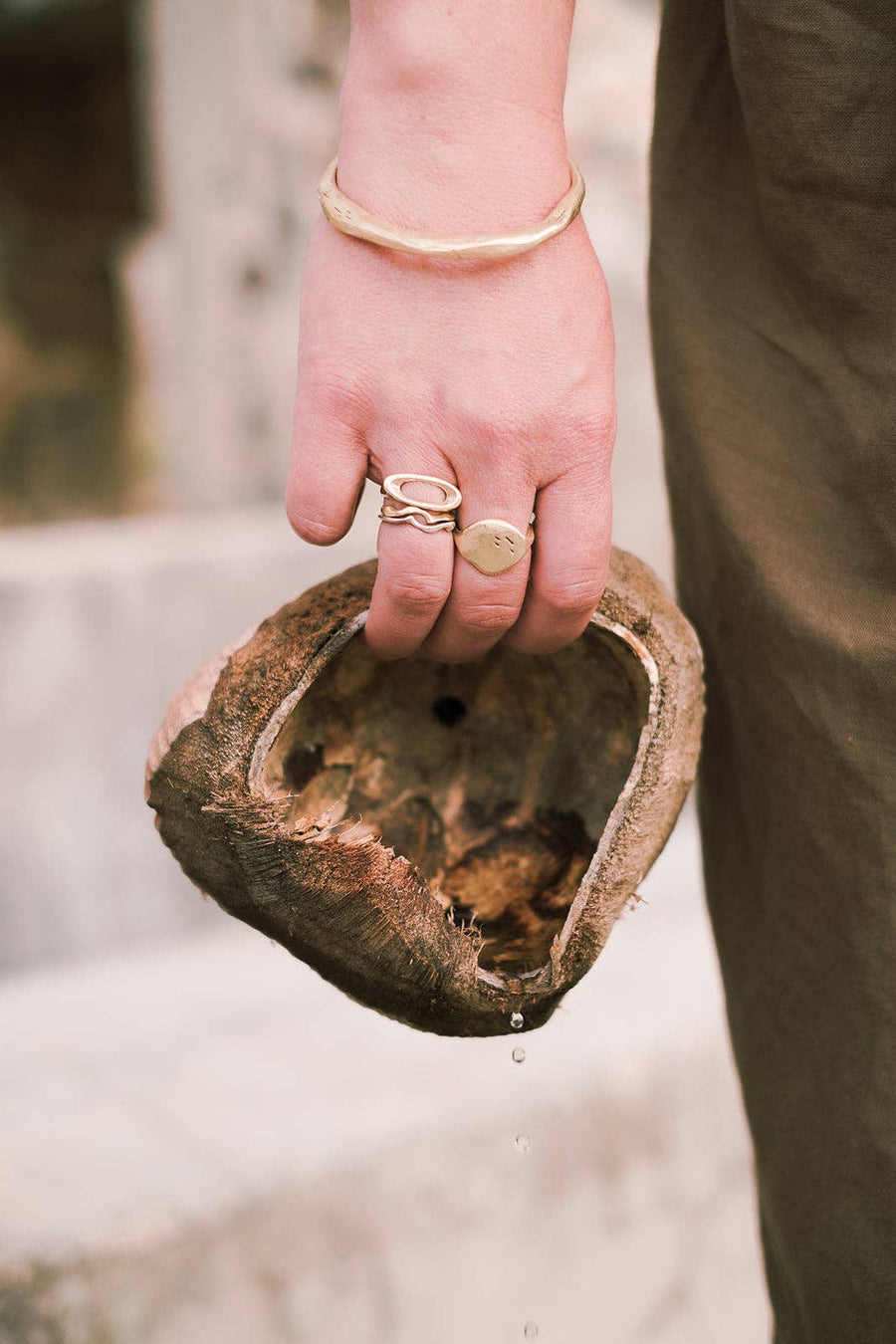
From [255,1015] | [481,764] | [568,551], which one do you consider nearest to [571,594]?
[568,551]

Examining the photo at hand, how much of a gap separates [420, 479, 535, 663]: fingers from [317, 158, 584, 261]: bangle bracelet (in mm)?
108

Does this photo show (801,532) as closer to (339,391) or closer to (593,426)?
(593,426)

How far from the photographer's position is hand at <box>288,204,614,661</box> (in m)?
0.63

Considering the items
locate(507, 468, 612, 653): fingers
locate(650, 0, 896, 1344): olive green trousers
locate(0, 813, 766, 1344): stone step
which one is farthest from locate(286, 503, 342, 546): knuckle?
locate(0, 813, 766, 1344): stone step

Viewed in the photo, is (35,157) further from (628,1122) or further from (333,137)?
(628,1122)

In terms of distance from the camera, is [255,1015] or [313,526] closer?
[313,526]

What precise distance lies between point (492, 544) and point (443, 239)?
147 millimetres

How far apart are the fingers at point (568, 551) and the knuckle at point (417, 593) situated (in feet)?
0.17

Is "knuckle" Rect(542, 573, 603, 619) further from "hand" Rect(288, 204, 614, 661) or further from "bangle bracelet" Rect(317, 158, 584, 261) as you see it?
"bangle bracelet" Rect(317, 158, 584, 261)

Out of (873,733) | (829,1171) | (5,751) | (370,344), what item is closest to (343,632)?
(370,344)

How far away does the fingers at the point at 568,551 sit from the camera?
0.66 m

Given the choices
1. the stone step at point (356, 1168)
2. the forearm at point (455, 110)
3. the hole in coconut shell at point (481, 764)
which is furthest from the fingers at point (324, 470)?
the stone step at point (356, 1168)

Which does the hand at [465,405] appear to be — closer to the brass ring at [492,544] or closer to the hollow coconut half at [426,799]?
the brass ring at [492,544]

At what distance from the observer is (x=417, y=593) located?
0.67 metres
